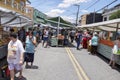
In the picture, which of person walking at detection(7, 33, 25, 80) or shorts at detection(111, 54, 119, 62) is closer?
person walking at detection(7, 33, 25, 80)

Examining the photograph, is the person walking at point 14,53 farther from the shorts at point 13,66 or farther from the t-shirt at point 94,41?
the t-shirt at point 94,41

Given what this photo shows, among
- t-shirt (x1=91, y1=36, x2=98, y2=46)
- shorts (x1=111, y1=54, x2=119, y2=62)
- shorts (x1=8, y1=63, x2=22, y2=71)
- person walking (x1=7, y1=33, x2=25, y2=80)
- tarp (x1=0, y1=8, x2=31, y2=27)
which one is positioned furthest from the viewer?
t-shirt (x1=91, y1=36, x2=98, y2=46)

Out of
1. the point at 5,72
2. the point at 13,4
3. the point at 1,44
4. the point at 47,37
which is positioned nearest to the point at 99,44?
the point at 47,37

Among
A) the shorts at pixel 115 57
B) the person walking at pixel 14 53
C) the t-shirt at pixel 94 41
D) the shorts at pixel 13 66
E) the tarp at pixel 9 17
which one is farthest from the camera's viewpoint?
the t-shirt at pixel 94 41

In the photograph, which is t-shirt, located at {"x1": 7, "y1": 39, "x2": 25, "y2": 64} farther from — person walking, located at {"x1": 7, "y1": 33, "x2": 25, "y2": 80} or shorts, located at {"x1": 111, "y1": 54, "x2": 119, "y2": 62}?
shorts, located at {"x1": 111, "y1": 54, "x2": 119, "y2": 62}

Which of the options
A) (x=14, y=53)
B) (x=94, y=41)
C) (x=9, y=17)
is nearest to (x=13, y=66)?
(x=14, y=53)

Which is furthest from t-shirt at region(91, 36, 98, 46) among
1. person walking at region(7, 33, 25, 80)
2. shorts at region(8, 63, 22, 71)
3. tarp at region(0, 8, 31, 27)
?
person walking at region(7, 33, 25, 80)

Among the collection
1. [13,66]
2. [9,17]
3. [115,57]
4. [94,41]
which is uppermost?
[9,17]

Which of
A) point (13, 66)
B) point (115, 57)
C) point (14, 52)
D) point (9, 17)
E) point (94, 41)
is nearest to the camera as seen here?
point (14, 52)

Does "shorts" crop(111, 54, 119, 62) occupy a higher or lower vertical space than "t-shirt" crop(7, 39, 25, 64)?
lower

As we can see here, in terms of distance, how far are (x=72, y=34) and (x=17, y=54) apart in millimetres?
26180

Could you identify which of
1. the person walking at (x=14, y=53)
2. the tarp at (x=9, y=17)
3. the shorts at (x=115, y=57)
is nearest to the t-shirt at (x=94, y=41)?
the tarp at (x=9, y=17)

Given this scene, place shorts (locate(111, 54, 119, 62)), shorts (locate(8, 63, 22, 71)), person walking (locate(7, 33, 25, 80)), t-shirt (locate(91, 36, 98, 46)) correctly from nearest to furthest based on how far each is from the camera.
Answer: person walking (locate(7, 33, 25, 80)), shorts (locate(8, 63, 22, 71)), shorts (locate(111, 54, 119, 62)), t-shirt (locate(91, 36, 98, 46))

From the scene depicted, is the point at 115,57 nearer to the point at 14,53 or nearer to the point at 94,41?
the point at 94,41
